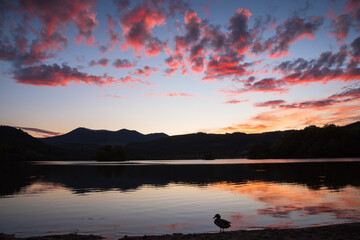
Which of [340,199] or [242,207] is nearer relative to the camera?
[242,207]

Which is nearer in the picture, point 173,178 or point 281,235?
point 281,235

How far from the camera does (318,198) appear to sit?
3262 centimetres

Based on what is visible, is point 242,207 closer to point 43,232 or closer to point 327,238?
point 327,238

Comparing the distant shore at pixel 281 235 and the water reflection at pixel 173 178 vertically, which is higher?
the water reflection at pixel 173 178

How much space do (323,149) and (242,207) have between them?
178 m

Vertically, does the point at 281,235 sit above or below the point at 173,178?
below

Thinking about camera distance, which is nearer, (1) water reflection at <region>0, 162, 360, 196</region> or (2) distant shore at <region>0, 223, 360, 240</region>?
(2) distant shore at <region>0, 223, 360, 240</region>

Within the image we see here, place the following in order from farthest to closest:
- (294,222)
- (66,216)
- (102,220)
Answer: (66,216), (102,220), (294,222)

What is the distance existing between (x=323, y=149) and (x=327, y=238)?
189 meters

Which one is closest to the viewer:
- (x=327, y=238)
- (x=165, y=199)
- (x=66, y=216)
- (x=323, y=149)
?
(x=327, y=238)

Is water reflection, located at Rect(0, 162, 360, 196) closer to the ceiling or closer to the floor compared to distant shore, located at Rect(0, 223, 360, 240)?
closer to the ceiling

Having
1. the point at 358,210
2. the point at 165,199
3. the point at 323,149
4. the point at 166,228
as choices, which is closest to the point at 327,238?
the point at 166,228

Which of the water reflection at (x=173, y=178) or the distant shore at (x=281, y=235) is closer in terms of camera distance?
the distant shore at (x=281, y=235)

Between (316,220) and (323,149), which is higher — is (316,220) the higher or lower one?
the lower one
